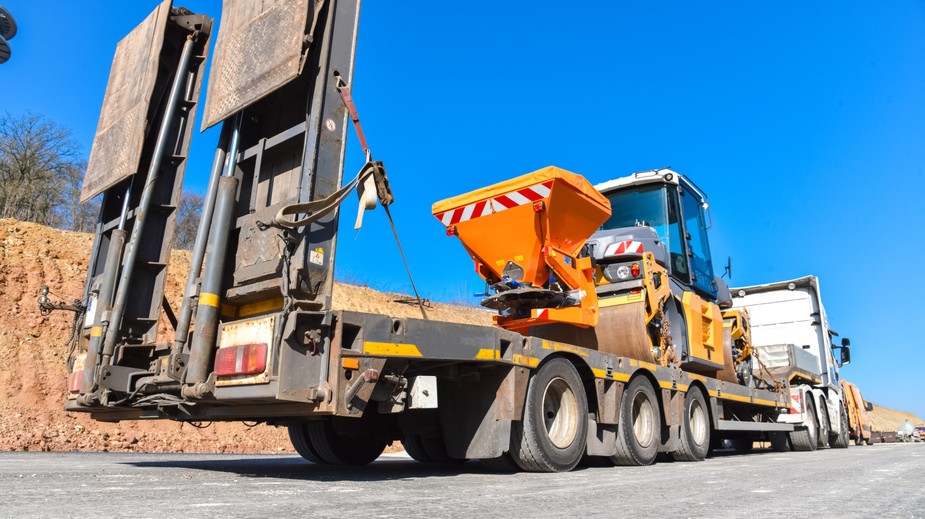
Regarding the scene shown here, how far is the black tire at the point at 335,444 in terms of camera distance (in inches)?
274

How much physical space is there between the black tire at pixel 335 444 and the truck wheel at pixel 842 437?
11067mm

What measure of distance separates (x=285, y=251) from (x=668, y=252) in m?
5.86

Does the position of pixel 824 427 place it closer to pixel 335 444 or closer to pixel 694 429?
pixel 694 429

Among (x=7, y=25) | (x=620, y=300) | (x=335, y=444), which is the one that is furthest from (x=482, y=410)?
(x=7, y=25)

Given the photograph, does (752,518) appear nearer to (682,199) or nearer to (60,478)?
(60,478)

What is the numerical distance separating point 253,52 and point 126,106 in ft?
6.77

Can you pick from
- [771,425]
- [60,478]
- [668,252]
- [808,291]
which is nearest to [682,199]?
[668,252]

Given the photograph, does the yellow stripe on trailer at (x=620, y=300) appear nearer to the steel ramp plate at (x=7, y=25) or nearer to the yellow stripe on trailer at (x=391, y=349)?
the yellow stripe on trailer at (x=391, y=349)

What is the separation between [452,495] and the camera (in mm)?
3811

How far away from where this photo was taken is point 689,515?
3137 millimetres

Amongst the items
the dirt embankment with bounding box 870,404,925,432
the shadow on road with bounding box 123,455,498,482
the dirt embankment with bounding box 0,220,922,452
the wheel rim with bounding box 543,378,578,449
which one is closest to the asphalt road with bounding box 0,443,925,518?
the shadow on road with bounding box 123,455,498,482

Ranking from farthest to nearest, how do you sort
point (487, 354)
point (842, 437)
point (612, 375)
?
point (842, 437), point (612, 375), point (487, 354)

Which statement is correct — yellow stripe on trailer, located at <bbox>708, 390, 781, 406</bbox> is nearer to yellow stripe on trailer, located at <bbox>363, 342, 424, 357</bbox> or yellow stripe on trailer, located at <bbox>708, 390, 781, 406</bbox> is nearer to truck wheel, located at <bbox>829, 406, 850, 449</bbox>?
truck wheel, located at <bbox>829, 406, 850, 449</bbox>

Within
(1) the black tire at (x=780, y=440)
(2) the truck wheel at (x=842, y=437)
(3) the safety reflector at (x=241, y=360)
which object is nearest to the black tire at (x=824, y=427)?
(2) the truck wheel at (x=842, y=437)
